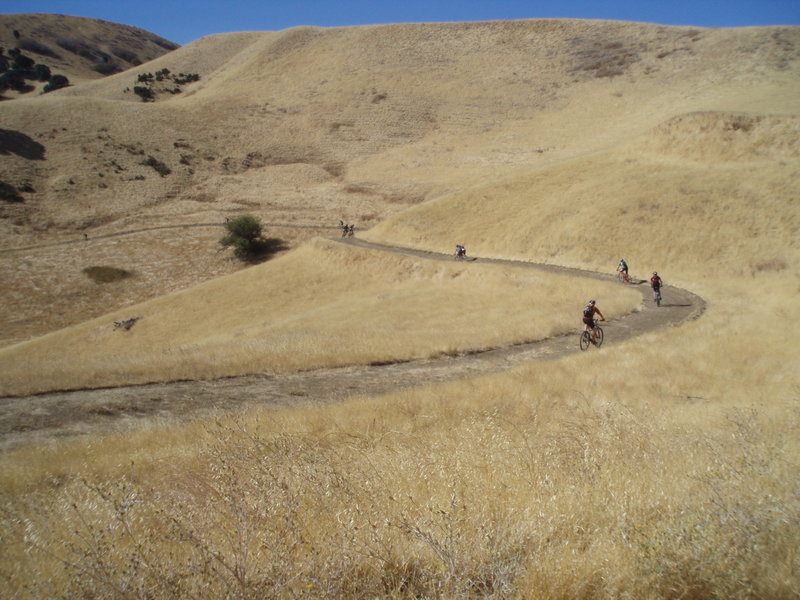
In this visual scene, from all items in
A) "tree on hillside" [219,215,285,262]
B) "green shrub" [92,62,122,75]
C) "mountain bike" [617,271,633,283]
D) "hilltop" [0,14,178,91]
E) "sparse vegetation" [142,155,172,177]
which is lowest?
"tree on hillside" [219,215,285,262]

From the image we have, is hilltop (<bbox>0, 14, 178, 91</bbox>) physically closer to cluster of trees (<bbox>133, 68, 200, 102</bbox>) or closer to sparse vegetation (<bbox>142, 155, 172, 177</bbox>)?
cluster of trees (<bbox>133, 68, 200, 102</bbox>)

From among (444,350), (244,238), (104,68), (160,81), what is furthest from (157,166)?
(104,68)

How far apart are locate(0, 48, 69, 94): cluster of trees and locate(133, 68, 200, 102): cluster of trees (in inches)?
807

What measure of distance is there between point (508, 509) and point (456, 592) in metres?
1.20

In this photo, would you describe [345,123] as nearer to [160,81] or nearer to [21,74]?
[160,81]

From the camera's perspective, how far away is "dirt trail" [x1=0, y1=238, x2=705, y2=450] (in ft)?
29.2

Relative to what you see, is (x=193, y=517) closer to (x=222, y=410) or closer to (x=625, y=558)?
(x=625, y=558)

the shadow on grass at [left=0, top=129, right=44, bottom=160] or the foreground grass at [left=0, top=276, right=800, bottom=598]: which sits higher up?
the shadow on grass at [left=0, top=129, right=44, bottom=160]

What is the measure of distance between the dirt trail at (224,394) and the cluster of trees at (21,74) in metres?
135

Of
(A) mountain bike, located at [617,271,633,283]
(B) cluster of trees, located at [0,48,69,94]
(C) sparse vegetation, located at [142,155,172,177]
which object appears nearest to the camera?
(A) mountain bike, located at [617,271,633,283]

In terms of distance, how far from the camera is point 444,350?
14469mm

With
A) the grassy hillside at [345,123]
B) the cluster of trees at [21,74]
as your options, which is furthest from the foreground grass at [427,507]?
the cluster of trees at [21,74]

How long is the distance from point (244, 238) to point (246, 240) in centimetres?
34

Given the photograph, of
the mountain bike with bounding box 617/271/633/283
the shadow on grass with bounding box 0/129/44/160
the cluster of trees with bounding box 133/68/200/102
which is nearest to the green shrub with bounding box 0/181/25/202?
the shadow on grass with bounding box 0/129/44/160
